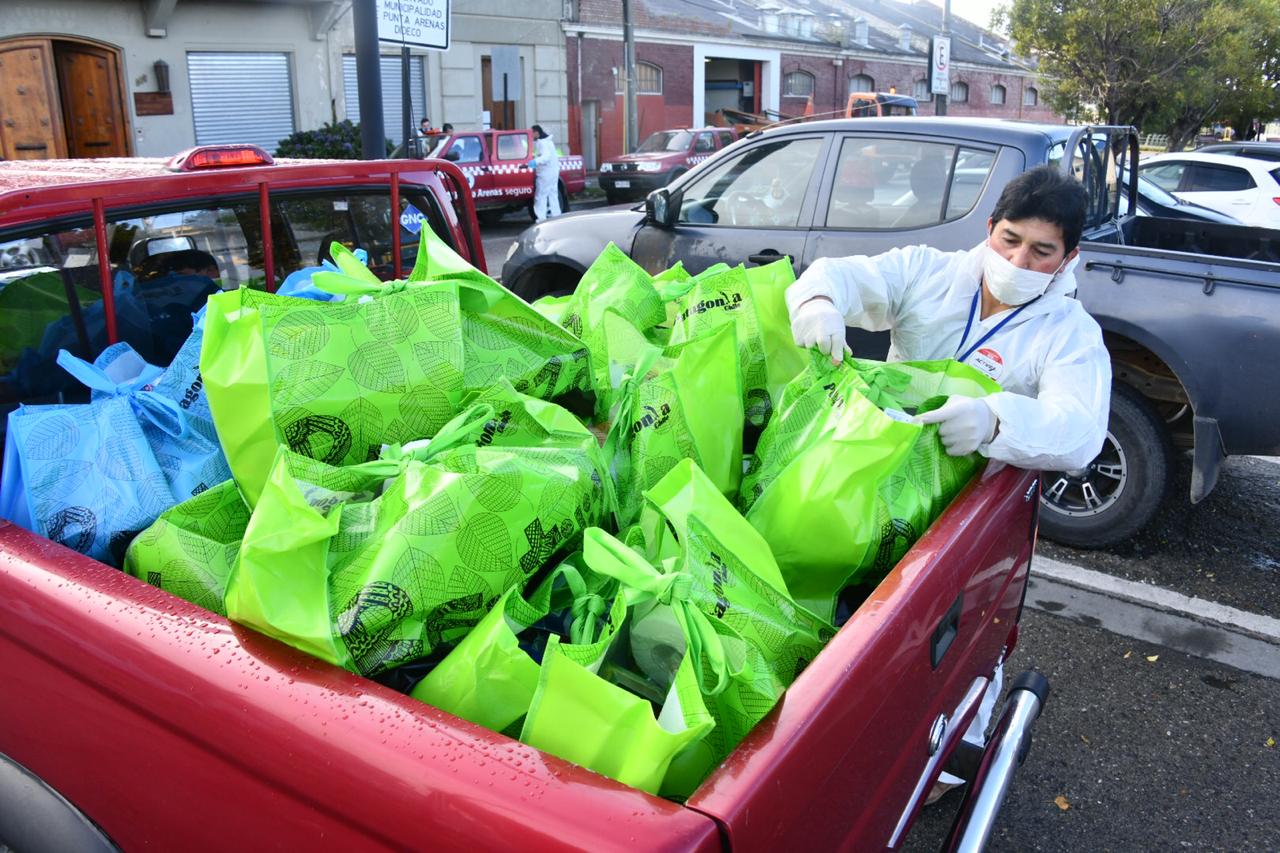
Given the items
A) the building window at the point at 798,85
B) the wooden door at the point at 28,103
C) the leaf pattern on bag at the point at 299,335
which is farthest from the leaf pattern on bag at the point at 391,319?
the building window at the point at 798,85

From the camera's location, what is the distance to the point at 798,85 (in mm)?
36031

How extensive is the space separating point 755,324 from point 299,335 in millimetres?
1155

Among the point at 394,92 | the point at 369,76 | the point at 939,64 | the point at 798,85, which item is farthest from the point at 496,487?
the point at 798,85

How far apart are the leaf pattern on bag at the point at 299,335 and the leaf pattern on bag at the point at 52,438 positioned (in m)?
0.46

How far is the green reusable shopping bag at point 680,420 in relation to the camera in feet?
6.64

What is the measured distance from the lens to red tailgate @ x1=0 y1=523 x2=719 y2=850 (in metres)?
1.16

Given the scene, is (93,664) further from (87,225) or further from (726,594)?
(87,225)

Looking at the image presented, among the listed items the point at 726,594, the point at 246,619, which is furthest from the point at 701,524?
the point at 246,619

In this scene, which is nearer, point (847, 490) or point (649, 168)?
point (847, 490)

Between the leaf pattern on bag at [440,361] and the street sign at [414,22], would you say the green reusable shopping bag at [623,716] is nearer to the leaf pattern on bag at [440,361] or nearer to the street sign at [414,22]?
the leaf pattern on bag at [440,361]

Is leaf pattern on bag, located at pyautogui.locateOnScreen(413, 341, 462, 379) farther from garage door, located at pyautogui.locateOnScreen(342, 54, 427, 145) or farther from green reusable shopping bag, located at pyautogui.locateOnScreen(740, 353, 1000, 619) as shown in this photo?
garage door, located at pyautogui.locateOnScreen(342, 54, 427, 145)

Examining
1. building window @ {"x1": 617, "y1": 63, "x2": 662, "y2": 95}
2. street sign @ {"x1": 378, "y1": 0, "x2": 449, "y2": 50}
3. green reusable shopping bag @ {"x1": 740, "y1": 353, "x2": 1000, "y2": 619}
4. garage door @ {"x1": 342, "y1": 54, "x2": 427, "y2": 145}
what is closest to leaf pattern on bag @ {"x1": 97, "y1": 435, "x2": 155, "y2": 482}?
green reusable shopping bag @ {"x1": 740, "y1": 353, "x2": 1000, "y2": 619}

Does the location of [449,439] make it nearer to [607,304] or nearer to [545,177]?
[607,304]

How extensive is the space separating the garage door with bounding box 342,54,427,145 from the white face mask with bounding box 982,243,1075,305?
19.6 metres
